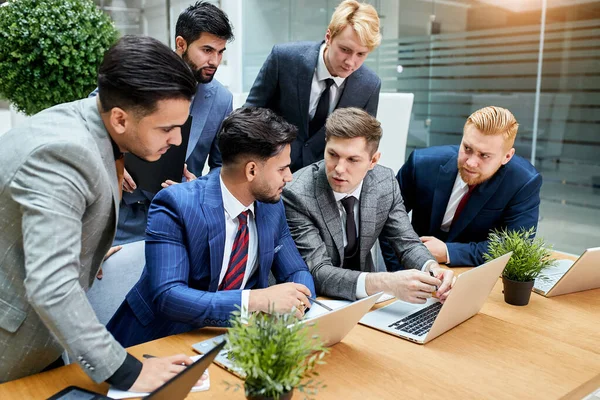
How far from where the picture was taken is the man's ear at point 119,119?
1.16 m

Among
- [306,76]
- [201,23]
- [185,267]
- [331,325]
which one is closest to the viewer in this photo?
[331,325]

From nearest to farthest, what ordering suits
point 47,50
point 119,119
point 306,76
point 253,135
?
point 119,119 → point 253,135 → point 306,76 → point 47,50

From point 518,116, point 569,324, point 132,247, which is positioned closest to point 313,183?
point 132,247

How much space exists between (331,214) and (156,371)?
1.01 metres

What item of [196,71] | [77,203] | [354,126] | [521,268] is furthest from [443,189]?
[77,203]

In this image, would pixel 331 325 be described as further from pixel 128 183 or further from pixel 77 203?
pixel 128 183

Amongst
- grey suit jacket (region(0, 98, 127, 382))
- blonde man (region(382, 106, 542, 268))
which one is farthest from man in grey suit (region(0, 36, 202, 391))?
blonde man (region(382, 106, 542, 268))

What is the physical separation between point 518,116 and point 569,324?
8.86ft

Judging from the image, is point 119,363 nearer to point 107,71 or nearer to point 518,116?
point 107,71

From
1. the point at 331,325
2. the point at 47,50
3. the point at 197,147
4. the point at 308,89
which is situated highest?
the point at 47,50

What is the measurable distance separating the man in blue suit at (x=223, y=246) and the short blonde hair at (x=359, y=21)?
2.56ft

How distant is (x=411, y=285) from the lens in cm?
165

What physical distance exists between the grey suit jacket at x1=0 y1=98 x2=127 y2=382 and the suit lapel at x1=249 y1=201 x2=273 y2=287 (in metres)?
0.58

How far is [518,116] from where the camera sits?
4.02 metres
